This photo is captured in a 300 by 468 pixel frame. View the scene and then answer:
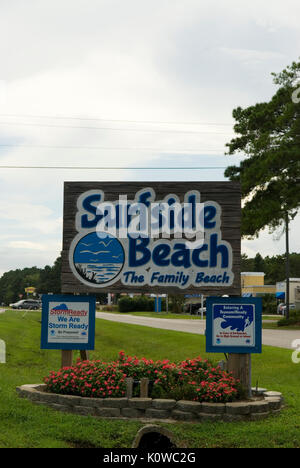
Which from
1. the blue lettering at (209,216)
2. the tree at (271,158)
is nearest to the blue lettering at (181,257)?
the blue lettering at (209,216)

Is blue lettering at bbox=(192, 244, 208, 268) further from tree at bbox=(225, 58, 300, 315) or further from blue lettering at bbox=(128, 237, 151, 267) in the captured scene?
tree at bbox=(225, 58, 300, 315)

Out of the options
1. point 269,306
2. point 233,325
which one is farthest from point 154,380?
point 269,306

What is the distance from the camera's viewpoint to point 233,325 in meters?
11.9

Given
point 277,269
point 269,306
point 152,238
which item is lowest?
point 269,306

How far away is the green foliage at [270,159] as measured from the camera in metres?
35.0

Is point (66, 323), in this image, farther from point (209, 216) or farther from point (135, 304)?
point (135, 304)

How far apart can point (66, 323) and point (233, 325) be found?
357 centimetres

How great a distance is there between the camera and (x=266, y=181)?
116 feet

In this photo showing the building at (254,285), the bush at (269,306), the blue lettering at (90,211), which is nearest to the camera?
the blue lettering at (90,211)

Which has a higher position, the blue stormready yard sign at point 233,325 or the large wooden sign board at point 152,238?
the large wooden sign board at point 152,238

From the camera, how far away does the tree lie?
3503 centimetres

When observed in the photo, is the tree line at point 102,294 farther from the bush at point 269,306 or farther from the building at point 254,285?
the bush at point 269,306

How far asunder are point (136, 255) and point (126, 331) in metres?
19.2

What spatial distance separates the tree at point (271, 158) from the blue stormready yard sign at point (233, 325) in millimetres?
23307
